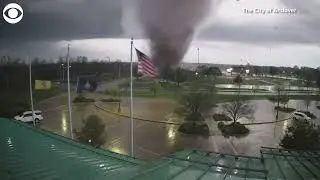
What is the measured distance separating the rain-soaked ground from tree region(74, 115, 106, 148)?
2.9 inches

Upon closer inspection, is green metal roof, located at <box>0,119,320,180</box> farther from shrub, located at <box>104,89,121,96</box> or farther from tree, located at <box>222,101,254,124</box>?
shrub, located at <box>104,89,121,96</box>

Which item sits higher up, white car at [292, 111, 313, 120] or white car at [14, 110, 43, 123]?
white car at [292, 111, 313, 120]

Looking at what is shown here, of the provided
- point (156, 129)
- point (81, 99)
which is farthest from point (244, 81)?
point (81, 99)

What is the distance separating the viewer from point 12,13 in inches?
228

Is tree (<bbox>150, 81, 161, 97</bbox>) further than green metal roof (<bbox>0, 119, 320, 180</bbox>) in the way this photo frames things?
Yes

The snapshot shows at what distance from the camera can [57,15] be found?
5.77 metres

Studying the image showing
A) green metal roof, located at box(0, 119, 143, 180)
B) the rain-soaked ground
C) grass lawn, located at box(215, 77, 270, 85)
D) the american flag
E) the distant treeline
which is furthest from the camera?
the distant treeline

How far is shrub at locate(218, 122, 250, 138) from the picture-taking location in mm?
5672

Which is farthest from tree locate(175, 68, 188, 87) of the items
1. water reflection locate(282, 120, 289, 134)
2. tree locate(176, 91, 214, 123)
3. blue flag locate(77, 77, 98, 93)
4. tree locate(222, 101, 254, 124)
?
water reflection locate(282, 120, 289, 134)

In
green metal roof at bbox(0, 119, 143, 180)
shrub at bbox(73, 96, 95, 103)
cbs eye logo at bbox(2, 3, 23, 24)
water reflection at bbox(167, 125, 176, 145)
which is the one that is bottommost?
water reflection at bbox(167, 125, 176, 145)

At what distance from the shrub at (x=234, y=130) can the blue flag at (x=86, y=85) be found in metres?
2.09

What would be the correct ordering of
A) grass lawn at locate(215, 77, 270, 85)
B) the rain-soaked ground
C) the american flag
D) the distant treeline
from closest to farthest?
1. the american flag
2. the rain-soaked ground
3. grass lawn at locate(215, 77, 270, 85)
4. the distant treeline

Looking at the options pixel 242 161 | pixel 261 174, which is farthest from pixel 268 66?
pixel 261 174

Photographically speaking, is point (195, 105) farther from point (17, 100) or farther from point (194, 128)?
point (17, 100)
